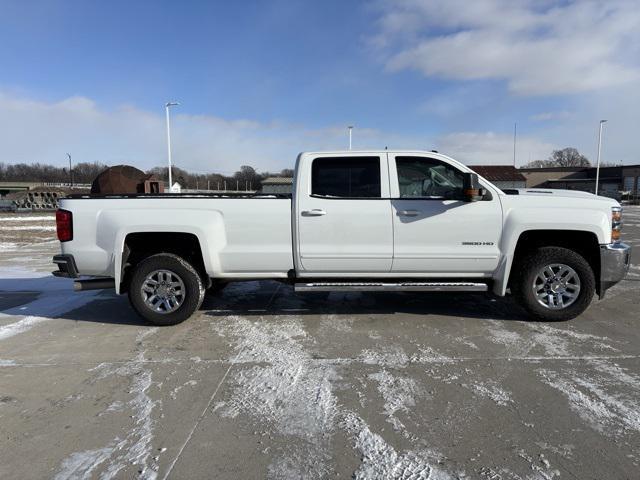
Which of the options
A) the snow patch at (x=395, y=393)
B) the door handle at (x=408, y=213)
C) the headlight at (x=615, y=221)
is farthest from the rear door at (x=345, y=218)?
the headlight at (x=615, y=221)

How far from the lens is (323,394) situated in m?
3.65

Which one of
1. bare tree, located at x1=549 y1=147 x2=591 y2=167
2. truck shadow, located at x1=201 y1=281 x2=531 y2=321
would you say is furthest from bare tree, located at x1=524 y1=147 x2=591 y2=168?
truck shadow, located at x1=201 y1=281 x2=531 y2=321

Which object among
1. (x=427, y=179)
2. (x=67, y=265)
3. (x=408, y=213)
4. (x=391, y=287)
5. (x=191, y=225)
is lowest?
(x=391, y=287)

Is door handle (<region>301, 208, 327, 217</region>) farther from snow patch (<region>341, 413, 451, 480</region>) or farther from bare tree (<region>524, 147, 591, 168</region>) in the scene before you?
bare tree (<region>524, 147, 591, 168</region>)

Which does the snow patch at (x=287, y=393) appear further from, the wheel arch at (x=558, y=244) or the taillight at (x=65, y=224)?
the wheel arch at (x=558, y=244)

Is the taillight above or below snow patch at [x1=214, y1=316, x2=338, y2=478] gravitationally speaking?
above

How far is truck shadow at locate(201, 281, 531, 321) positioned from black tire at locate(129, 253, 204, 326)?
0.61 m

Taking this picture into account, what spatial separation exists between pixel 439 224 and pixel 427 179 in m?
0.57

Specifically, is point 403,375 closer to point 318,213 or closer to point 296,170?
point 318,213

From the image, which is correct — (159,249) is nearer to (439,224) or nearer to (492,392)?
(439,224)

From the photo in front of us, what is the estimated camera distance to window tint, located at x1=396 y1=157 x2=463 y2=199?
5438 millimetres

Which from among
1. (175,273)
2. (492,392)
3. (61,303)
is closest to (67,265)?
(175,273)

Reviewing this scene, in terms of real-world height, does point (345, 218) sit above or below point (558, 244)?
above

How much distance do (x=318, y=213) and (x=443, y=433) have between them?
2905 millimetres
